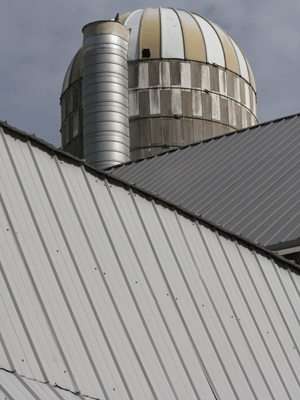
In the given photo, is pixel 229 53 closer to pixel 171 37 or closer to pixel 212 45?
pixel 212 45

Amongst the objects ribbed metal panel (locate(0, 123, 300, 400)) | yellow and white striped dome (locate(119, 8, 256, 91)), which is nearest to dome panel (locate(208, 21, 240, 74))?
yellow and white striped dome (locate(119, 8, 256, 91))

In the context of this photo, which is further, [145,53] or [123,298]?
[145,53]

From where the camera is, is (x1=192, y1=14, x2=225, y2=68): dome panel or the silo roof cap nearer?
the silo roof cap

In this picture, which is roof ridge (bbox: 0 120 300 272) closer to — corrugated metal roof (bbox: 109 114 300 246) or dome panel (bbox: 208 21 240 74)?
corrugated metal roof (bbox: 109 114 300 246)

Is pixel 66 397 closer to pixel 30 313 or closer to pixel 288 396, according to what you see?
pixel 30 313

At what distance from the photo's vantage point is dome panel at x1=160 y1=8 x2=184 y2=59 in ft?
77.7

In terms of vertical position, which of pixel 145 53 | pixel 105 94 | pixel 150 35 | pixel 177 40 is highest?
pixel 150 35

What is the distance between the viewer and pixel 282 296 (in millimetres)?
9562

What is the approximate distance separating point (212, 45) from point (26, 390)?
20.6 meters

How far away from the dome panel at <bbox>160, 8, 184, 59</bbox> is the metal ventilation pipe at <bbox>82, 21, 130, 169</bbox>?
130cm

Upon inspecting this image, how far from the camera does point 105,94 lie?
22844mm

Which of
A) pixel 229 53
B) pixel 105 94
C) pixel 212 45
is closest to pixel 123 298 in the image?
pixel 105 94

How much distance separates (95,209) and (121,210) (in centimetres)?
47

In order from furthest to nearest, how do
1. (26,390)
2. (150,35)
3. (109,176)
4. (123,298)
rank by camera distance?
(150,35), (109,176), (123,298), (26,390)
